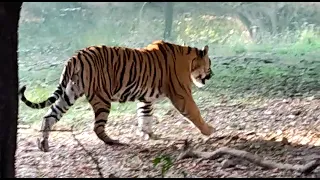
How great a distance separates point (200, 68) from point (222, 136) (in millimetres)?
695

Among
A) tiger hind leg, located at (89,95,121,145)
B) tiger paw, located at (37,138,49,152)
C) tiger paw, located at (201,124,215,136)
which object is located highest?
tiger hind leg, located at (89,95,121,145)

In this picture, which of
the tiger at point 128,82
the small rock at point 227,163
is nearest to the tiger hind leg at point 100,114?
the tiger at point 128,82

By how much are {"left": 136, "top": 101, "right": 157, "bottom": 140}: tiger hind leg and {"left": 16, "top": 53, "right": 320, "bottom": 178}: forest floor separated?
2.7 inches

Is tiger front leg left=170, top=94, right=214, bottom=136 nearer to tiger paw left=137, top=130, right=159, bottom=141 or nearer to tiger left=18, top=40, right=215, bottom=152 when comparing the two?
tiger left=18, top=40, right=215, bottom=152

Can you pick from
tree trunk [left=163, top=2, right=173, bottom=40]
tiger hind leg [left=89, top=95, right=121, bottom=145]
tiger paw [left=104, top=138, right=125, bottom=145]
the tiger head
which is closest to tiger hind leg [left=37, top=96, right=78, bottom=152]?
tiger hind leg [left=89, top=95, right=121, bottom=145]

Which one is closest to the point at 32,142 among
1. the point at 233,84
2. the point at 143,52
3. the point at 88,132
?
the point at 88,132

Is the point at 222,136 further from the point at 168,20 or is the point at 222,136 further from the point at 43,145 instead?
the point at 168,20

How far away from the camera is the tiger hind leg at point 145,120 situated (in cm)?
404

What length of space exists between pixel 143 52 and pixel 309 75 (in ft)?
5.52

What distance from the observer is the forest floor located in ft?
9.89

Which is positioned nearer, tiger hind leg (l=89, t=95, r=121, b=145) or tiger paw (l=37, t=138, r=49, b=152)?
tiger paw (l=37, t=138, r=49, b=152)

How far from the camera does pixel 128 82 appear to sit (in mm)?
4074

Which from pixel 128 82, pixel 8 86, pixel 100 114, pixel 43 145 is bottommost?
pixel 43 145

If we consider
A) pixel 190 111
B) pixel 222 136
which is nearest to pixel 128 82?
pixel 190 111
